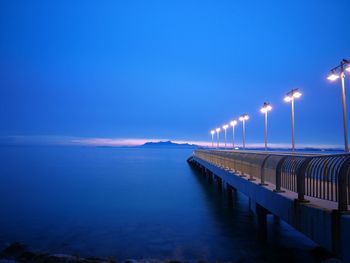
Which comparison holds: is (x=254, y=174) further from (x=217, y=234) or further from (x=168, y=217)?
(x=168, y=217)

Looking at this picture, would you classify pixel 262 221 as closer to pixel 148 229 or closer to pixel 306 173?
pixel 306 173

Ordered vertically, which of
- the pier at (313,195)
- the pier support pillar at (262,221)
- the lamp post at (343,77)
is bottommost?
the pier support pillar at (262,221)

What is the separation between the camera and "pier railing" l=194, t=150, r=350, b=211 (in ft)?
19.5

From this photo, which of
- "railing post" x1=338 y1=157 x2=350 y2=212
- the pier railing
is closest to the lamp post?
the pier railing

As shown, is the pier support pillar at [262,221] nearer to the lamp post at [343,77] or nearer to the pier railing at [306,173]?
the pier railing at [306,173]

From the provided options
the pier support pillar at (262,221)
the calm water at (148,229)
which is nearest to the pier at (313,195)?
the pier support pillar at (262,221)

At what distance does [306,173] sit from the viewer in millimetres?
7820

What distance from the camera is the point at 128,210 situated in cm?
2311

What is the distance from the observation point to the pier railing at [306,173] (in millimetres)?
5934

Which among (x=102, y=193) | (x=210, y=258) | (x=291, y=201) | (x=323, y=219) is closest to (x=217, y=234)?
(x=210, y=258)

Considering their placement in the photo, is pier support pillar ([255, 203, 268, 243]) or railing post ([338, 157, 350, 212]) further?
pier support pillar ([255, 203, 268, 243])

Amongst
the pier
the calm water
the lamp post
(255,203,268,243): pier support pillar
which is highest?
the lamp post

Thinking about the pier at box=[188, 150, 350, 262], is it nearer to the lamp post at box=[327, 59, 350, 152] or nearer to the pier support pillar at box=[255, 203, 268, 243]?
the pier support pillar at box=[255, 203, 268, 243]

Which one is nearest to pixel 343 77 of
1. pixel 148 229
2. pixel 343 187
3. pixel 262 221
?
Result: pixel 262 221
